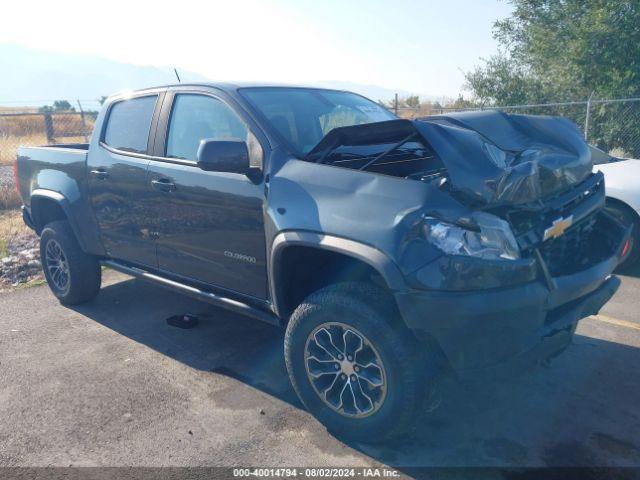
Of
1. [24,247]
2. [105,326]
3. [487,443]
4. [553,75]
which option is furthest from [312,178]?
[553,75]

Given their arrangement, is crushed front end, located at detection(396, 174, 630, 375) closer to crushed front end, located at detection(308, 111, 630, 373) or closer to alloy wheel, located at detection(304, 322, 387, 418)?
crushed front end, located at detection(308, 111, 630, 373)

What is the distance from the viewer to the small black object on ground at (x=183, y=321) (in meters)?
4.62

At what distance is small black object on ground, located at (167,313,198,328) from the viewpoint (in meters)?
4.62

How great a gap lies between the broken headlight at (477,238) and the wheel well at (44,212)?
390cm

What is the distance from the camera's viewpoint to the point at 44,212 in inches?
206

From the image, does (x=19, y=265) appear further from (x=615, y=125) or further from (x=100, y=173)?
(x=615, y=125)

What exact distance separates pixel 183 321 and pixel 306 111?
6.99 ft

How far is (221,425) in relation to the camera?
3178 millimetres

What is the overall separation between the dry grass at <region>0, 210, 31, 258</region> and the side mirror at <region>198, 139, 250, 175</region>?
17.5 ft

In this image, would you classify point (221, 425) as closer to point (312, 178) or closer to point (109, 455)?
point (109, 455)

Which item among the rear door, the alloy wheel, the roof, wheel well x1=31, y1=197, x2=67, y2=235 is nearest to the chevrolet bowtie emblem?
the alloy wheel

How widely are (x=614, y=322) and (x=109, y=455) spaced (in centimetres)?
396

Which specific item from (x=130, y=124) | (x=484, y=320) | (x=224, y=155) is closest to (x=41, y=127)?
(x=130, y=124)

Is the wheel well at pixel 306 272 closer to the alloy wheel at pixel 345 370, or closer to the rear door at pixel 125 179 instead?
the alloy wheel at pixel 345 370
